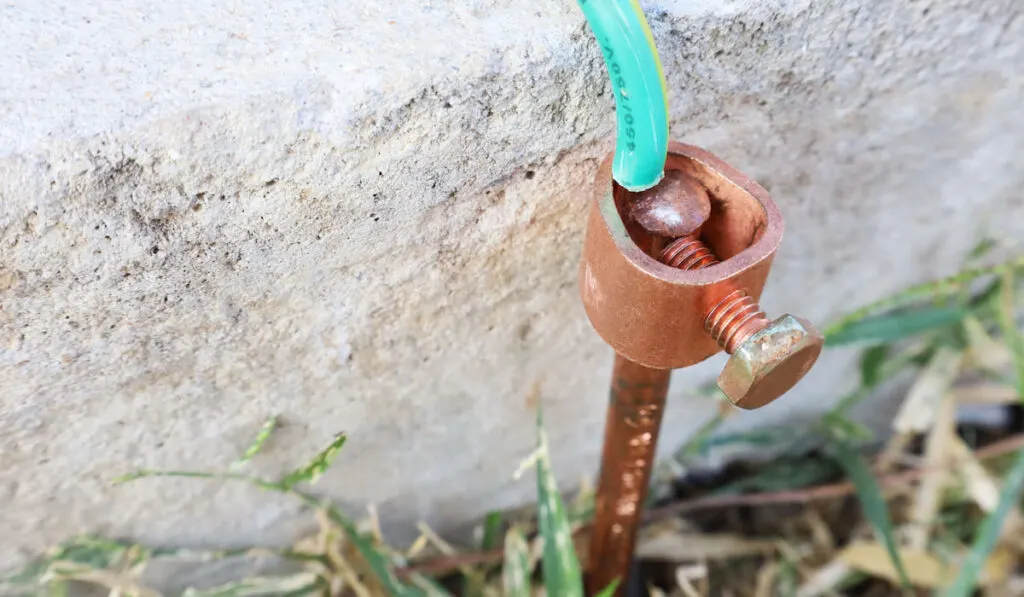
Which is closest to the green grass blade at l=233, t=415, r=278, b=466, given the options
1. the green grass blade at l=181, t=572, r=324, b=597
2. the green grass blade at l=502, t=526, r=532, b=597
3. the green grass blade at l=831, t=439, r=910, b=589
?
the green grass blade at l=181, t=572, r=324, b=597

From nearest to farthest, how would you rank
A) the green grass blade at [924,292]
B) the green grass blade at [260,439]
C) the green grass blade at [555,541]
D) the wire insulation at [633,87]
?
1. the wire insulation at [633,87]
2. the green grass blade at [260,439]
3. the green grass blade at [555,541]
4. the green grass blade at [924,292]

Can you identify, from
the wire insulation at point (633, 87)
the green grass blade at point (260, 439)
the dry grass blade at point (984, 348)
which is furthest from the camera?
the dry grass blade at point (984, 348)

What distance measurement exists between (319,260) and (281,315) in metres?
0.06

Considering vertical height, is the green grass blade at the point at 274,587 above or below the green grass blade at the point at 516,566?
above

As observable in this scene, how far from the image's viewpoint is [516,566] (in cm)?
90

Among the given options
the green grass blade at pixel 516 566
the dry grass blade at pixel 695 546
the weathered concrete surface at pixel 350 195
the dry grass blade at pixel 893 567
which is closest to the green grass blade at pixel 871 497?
the dry grass blade at pixel 893 567

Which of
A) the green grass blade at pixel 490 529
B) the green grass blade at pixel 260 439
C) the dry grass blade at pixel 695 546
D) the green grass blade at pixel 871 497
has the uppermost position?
the green grass blade at pixel 260 439

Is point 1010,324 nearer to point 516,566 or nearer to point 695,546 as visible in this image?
point 695,546

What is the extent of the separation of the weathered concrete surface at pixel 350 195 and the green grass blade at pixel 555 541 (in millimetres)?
91

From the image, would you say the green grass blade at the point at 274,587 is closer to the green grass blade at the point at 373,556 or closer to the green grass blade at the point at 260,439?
the green grass blade at the point at 373,556

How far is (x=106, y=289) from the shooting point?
0.55 meters

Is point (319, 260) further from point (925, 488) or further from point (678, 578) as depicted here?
point (925, 488)

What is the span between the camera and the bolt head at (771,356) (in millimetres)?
459

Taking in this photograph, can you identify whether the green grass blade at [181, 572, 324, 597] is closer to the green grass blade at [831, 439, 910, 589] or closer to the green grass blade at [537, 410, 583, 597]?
the green grass blade at [537, 410, 583, 597]
